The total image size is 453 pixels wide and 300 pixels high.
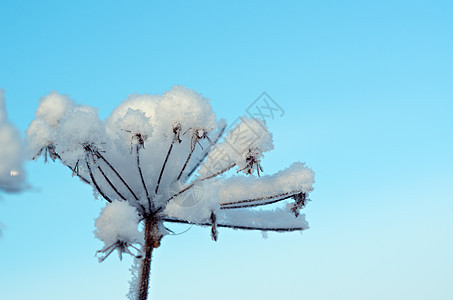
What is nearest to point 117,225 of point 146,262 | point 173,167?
point 146,262

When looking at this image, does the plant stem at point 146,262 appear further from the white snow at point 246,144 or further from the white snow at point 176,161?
the white snow at point 246,144

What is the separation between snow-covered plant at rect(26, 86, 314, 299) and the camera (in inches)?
179

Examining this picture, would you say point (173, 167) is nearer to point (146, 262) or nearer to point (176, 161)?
point (176, 161)

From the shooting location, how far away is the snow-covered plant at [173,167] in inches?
179

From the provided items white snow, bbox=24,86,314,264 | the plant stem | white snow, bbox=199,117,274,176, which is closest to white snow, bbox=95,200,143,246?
white snow, bbox=24,86,314,264

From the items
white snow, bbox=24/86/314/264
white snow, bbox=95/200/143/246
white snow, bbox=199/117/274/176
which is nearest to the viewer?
white snow, bbox=95/200/143/246

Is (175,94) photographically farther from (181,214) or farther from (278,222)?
(278,222)

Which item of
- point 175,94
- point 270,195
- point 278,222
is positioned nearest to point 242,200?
point 270,195

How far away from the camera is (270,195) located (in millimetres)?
5262

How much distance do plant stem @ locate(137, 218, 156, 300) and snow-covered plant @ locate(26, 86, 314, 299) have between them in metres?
0.01

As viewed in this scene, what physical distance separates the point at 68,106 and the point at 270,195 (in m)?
3.59

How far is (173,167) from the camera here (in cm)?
548

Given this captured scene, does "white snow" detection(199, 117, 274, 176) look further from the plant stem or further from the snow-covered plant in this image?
the plant stem

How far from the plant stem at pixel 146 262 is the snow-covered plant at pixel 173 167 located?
0.01 metres
